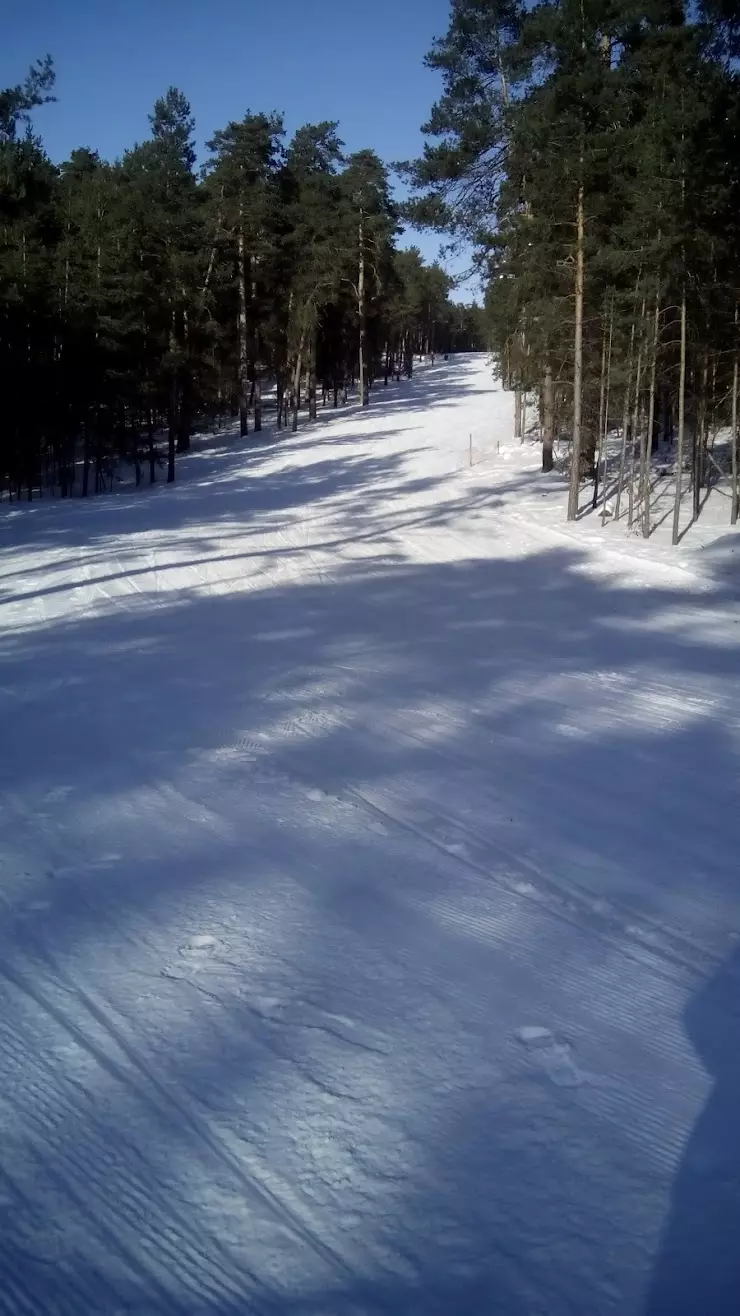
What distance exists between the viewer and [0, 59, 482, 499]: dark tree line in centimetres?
2716

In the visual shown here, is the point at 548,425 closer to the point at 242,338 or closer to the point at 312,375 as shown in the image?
the point at 242,338

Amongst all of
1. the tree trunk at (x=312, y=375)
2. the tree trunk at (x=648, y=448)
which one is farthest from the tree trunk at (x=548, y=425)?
the tree trunk at (x=312, y=375)

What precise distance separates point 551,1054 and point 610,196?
18678 millimetres

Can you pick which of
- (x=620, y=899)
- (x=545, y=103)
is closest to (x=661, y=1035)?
(x=620, y=899)

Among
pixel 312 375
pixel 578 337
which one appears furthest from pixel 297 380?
pixel 578 337

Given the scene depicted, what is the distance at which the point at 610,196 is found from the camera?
61.9 ft

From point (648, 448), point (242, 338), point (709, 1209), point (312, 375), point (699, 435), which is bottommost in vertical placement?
point (709, 1209)

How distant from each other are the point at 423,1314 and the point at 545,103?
66.2 ft

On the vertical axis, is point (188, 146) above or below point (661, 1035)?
above

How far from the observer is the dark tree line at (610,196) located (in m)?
16.9

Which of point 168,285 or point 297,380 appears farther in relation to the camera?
point 297,380

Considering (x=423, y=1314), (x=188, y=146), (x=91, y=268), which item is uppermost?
(x=188, y=146)

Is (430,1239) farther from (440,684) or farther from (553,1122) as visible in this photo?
(440,684)

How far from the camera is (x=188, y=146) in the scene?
123 feet
